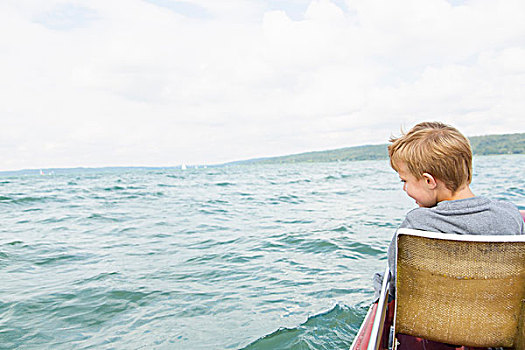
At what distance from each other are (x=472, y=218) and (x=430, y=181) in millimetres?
362

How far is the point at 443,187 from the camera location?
7.54 feet

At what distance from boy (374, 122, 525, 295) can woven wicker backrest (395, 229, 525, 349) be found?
0.46ft

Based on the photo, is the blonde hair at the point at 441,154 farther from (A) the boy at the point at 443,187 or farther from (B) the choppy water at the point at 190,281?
(B) the choppy water at the point at 190,281

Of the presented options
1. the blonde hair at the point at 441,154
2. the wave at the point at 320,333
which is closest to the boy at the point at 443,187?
the blonde hair at the point at 441,154

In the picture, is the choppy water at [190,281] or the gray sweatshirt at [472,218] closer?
the gray sweatshirt at [472,218]

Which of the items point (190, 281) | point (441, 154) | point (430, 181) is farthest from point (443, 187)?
point (190, 281)

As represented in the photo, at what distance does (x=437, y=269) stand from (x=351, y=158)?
140027 mm

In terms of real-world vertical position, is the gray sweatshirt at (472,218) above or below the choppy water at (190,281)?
above

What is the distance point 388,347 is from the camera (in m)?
2.60

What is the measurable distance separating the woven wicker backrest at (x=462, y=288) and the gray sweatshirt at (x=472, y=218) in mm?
140

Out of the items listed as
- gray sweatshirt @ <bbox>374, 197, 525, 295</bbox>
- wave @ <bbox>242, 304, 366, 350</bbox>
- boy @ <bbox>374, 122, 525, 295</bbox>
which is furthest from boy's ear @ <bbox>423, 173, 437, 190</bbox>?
wave @ <bbox>242, 304, 366, 350</bbox>

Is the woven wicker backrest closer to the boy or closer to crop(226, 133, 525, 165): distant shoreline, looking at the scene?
the boy

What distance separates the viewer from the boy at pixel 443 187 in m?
2.01

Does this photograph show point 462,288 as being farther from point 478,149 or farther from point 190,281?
point 478,149
